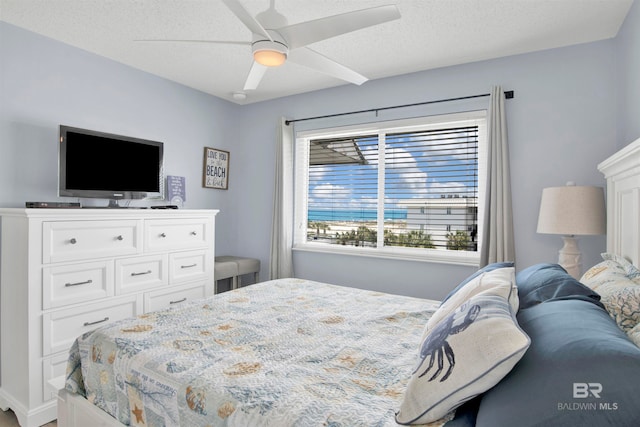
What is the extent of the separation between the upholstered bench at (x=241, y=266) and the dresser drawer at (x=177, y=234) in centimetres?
49

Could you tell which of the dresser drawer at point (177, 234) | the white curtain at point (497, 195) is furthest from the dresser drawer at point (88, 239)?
the white curtain at point (497, 195)

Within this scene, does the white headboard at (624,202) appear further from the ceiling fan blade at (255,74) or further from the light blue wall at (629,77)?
the ceiling fan blade at (255,74)

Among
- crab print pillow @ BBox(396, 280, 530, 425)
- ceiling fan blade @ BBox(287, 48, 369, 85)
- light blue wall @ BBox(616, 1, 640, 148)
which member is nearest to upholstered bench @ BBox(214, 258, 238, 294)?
ceiling fan blade @ BBox(287, 48, 369, 85)

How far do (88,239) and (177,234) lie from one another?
74cm

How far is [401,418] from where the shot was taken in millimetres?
959

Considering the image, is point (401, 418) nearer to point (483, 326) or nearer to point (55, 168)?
point (483, 326)

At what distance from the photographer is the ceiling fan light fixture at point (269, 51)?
1818 mm

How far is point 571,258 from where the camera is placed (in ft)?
8.19

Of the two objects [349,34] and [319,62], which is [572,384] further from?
[349,34]

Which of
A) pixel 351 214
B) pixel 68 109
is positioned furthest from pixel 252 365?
pixel 68 109

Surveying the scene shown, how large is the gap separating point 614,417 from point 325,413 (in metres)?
0.67

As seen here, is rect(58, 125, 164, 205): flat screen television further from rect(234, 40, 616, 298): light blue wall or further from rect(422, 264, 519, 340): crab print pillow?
rect(422, 264, 519, 340): crab print pillow

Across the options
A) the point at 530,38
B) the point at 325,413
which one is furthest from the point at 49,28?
the point at 530,38

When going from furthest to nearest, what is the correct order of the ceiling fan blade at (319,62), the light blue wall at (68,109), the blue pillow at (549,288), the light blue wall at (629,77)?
the light blue wall at (68,109)
the light blue wall at (629,77)
the ceiling fan blade at (319,62)
the blue pillow at (549,288)
